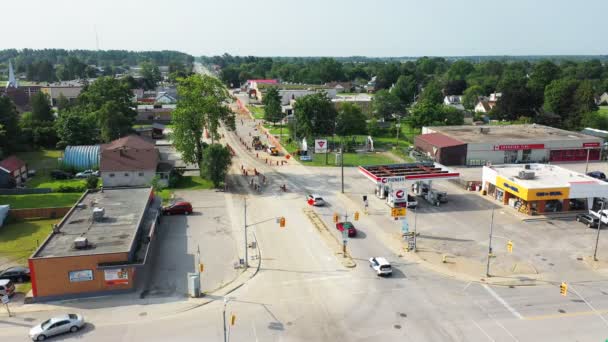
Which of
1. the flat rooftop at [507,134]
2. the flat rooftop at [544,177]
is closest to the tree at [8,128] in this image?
the flat rooftop at [507,134]

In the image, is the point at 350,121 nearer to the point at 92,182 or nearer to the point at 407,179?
the point at 407,179

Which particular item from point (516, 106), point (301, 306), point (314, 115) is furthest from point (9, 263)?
point (516, 106)

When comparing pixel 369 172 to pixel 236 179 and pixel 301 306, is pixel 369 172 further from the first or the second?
pixel 301 306

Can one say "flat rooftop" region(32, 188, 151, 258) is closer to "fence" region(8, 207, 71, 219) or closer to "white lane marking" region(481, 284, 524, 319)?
"fence" region(8, 207, 71, 219)

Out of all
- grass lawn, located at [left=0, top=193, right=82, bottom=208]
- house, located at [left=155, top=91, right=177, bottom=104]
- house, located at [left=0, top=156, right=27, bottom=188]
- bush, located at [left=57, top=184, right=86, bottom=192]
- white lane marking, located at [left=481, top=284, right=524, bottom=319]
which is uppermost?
house, located at [left=155, top=91, right=177, bottom=104]

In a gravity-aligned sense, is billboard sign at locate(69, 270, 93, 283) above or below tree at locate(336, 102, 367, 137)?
below

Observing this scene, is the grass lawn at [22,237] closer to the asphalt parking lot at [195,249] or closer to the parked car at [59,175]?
the asphalt parking lot at [195,249]

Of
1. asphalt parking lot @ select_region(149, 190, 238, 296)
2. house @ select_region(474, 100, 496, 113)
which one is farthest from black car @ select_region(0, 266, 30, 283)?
house @ select_region(474, 100, 496, 113)
